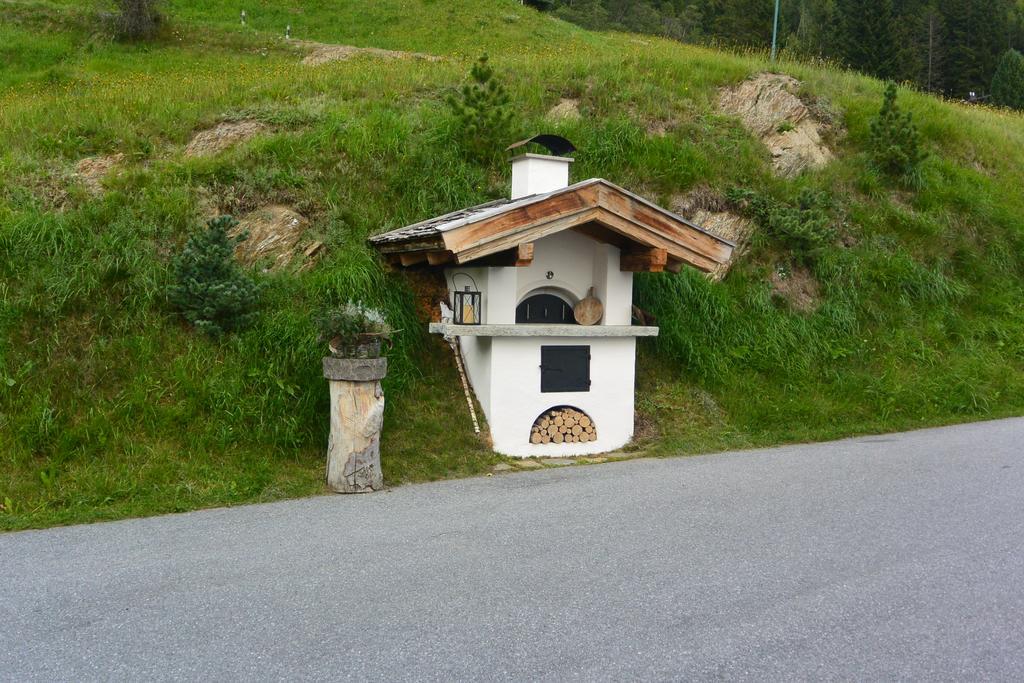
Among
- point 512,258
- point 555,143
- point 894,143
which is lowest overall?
point 512,258

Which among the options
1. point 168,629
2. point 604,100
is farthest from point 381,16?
point 168,629

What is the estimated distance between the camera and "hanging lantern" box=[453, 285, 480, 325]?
30.6 ft

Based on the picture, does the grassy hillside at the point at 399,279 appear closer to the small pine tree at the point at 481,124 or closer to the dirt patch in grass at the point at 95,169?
the dirt patch in grass at the point at 95,169

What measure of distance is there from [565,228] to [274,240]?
3.76 m

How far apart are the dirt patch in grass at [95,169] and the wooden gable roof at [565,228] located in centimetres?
381

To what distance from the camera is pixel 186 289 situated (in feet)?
29.6

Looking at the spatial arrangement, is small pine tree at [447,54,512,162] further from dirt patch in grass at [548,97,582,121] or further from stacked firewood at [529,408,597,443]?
stacked firewood at [529,408,597,443]

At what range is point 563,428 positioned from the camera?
9.22 metres

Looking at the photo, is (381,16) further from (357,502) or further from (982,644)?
(982,644)

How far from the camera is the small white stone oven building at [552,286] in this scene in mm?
8805

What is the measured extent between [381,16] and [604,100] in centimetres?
1790

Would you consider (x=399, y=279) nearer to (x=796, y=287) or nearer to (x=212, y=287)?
(x=212, y=287)

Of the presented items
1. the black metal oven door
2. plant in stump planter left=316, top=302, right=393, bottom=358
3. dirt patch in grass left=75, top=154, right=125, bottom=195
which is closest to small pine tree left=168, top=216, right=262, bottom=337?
plant in stump planter left=316, top=302, right=393, bottom=358

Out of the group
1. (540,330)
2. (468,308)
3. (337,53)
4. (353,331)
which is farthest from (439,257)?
(337,53)
